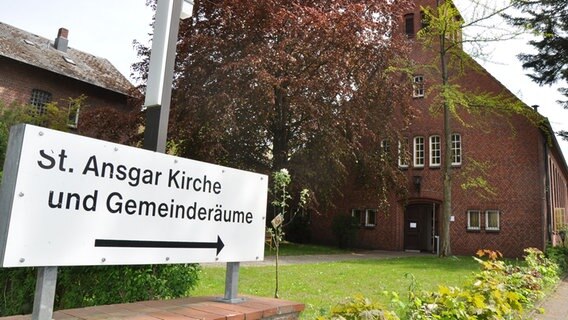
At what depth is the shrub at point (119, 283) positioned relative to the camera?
396cm

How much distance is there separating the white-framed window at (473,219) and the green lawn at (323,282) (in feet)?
29.0

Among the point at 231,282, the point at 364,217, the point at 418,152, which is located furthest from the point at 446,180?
the point at 231,282

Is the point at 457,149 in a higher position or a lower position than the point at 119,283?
higher

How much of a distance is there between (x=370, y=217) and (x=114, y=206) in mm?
23109

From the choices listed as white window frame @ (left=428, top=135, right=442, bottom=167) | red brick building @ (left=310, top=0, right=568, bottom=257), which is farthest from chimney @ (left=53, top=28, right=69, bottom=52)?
white window frame @ (left=428, top=135, right=442, bottom=167)

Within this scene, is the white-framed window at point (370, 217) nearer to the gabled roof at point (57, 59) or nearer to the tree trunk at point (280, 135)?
the tree trunk at point (280, 135)

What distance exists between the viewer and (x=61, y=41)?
27500 mm

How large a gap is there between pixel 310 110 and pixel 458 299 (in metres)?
12.0

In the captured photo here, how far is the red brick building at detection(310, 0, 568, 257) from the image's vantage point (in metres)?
19.9

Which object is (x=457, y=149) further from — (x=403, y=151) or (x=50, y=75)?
(x=50, y=75)

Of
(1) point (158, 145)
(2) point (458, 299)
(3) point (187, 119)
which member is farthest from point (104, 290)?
(3) point (187, 119)

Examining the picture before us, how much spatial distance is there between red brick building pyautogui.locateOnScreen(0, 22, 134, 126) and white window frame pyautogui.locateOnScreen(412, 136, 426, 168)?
591 inches

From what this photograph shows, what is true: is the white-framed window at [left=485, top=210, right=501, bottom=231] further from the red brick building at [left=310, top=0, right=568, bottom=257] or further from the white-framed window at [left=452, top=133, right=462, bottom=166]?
the white-framed window at [left=452, top=133, right=462, bottom=166]

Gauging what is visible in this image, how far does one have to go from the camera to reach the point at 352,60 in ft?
55.8
